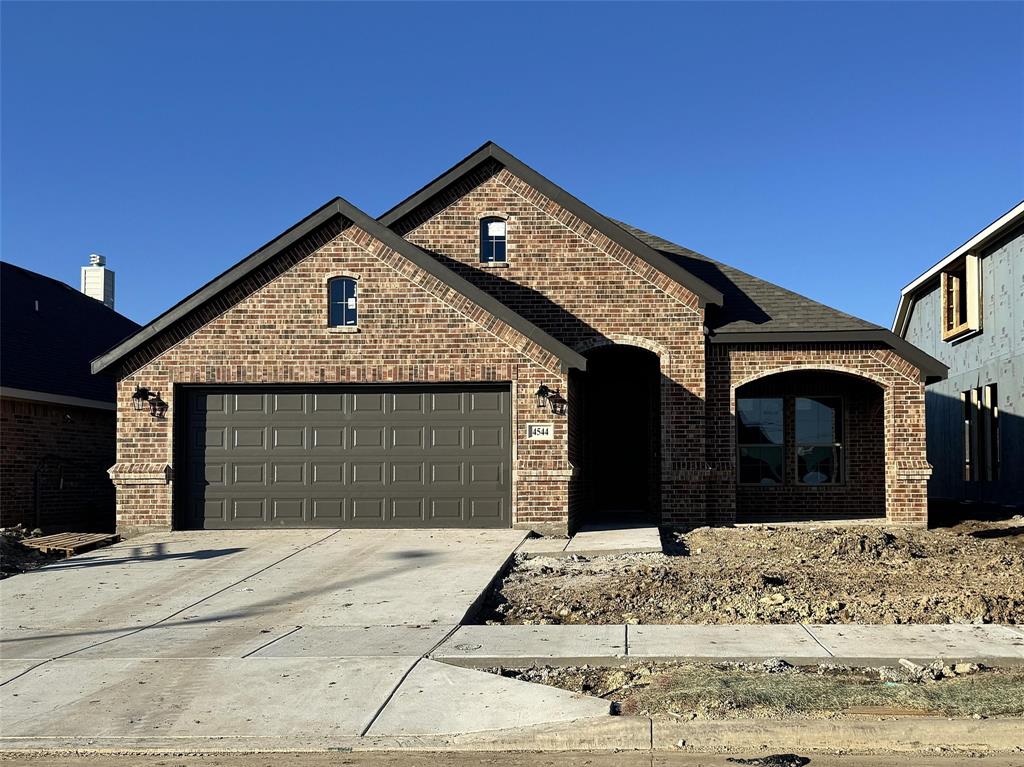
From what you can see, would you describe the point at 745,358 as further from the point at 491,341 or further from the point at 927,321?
the point at 927,321

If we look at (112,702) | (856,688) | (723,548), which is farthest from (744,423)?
(112,702)

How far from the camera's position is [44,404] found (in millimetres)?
19625

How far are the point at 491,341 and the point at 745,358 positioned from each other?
519 centimetres

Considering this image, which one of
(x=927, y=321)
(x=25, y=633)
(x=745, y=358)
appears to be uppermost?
(x=927, y=321)

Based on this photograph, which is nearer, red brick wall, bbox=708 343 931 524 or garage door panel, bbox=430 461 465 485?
garage door panel, bbox=430 461 465 485

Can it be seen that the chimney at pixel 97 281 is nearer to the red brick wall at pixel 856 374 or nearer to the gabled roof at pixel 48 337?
the gabled roof at pixel 48 337

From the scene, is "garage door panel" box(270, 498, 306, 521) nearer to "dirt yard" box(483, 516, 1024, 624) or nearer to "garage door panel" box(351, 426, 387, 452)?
"garage door panel" box(351, 426, 387, 452)

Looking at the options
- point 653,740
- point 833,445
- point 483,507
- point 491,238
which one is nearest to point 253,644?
point 653,740

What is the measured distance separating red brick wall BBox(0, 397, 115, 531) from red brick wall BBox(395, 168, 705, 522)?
8.11 m

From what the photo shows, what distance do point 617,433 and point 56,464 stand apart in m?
11.6

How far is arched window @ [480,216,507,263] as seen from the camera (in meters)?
19.0

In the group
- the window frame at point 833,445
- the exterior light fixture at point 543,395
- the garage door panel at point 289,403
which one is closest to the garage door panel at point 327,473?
the garage door panel at point 289,403

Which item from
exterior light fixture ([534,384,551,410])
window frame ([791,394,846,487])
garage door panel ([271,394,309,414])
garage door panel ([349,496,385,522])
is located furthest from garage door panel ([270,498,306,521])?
window frame ([791,394,846,487])

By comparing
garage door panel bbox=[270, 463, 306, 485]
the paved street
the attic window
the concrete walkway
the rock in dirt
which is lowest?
the paved street
